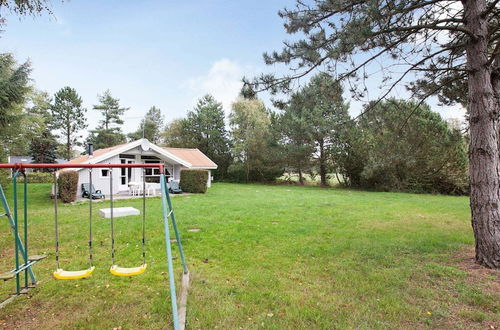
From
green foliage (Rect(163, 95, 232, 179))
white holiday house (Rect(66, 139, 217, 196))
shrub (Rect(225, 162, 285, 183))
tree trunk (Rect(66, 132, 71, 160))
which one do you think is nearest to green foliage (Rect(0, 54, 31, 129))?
white holiday house (Rect(66, 139, 217, 196))

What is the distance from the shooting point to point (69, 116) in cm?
3309

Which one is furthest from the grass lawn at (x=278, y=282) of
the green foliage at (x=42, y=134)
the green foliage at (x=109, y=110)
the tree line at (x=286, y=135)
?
the green foliage at (x=109, y=110)

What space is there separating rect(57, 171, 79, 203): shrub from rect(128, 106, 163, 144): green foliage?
71.5 ft

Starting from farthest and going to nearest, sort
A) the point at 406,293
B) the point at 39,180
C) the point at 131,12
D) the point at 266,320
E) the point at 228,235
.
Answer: the point at 39,180 → the point at 131,12 → the point at 228,235 → the point at 406,293 → the point at 266,320

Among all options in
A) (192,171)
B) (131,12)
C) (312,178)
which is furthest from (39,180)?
(312,178)

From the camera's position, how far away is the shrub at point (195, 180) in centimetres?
1625

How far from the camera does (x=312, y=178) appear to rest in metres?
24.6

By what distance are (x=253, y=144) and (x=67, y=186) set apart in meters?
16.8

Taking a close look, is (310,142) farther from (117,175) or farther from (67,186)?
(67,186)

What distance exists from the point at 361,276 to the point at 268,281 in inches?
55.9

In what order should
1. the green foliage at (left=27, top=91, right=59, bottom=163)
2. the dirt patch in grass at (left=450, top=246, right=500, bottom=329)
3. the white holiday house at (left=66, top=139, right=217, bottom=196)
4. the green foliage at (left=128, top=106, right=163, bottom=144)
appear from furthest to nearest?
the green foliage at (left=128, top=106, right=163, bottom=144), the green foliage at (left=27, top=91, right=59, bottom=163), the white holiday house at (left=66, top=139, right=217, bottom=196), the dirt patch in grass at (left=450, top=246, right=500, bottom=329)

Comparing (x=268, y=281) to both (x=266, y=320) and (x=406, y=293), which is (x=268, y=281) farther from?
(x=406, y=293)

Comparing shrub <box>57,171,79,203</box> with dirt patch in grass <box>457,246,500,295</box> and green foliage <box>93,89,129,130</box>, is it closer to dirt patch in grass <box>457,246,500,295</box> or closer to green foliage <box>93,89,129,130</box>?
dirt patch in grass <box>457,246,500,295</box>

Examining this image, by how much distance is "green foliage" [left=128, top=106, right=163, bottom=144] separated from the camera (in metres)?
37.3
